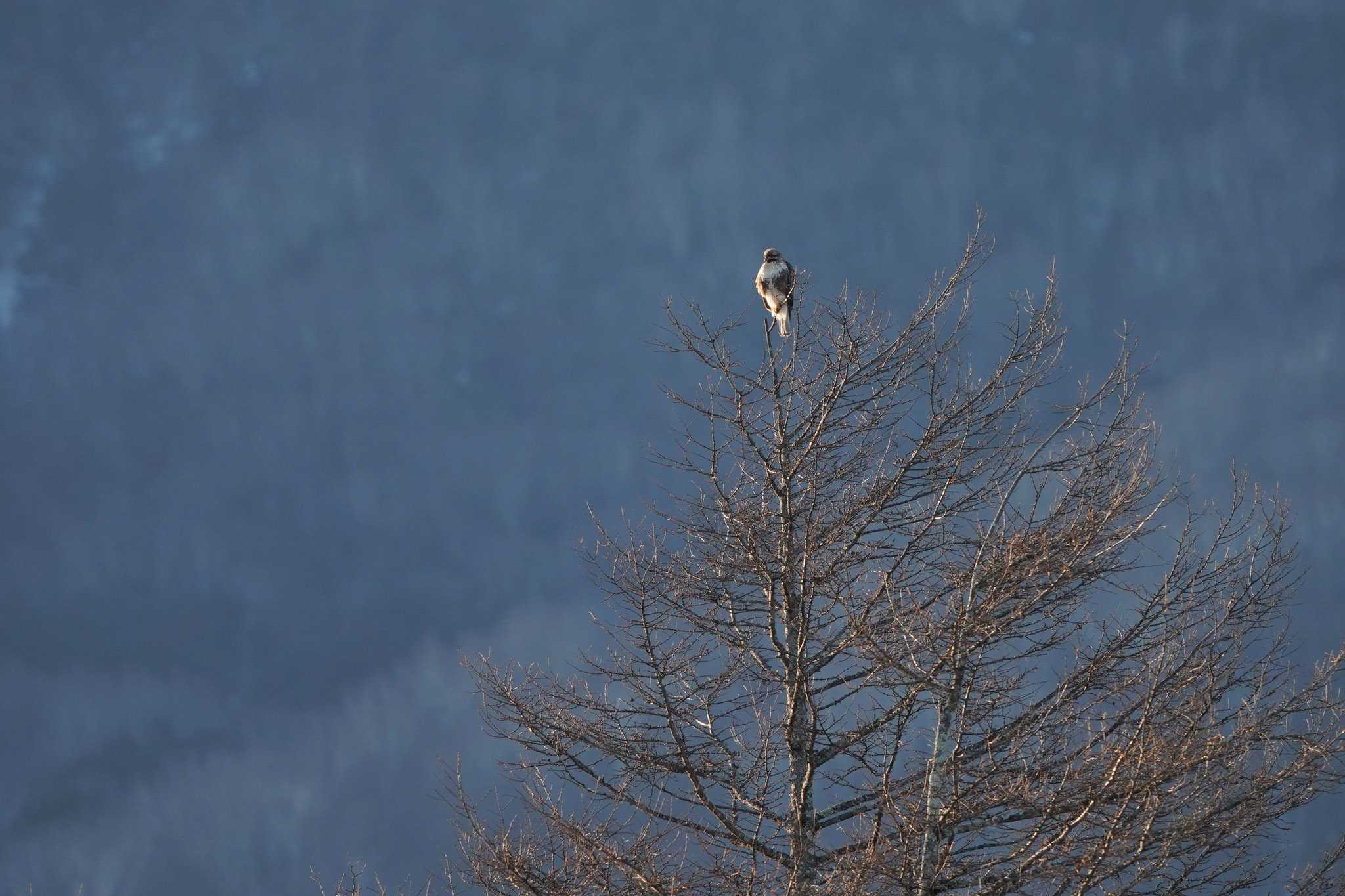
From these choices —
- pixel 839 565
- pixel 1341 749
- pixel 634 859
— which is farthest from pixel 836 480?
pixel 1341 749

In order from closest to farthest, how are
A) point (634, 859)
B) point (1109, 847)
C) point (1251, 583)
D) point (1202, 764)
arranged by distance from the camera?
point (1109, 847), point (1202, 764), point (634, 859), point (1251, 583)

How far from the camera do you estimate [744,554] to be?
8219mm

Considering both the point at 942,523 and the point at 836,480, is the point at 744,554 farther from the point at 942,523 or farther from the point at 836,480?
the point at 942,523

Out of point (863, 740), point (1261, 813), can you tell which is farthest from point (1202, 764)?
point (863, 740)

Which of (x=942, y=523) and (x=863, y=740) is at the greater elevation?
(x=942, y=523)

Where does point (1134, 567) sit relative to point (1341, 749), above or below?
above

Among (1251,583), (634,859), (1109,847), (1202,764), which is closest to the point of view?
(1109,847)

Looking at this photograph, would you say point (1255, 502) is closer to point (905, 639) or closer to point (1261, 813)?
point (1261, 813)

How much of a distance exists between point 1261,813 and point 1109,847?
1294mm

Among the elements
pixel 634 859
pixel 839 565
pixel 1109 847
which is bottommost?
pixel 1109 847

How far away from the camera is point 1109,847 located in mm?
6348

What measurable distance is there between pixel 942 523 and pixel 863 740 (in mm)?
1474

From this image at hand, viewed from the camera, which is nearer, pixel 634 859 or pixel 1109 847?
pixel 1109 847

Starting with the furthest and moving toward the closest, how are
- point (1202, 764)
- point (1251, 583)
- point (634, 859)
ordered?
point (1251, 583), point (634, 859), point (1202, 764)
